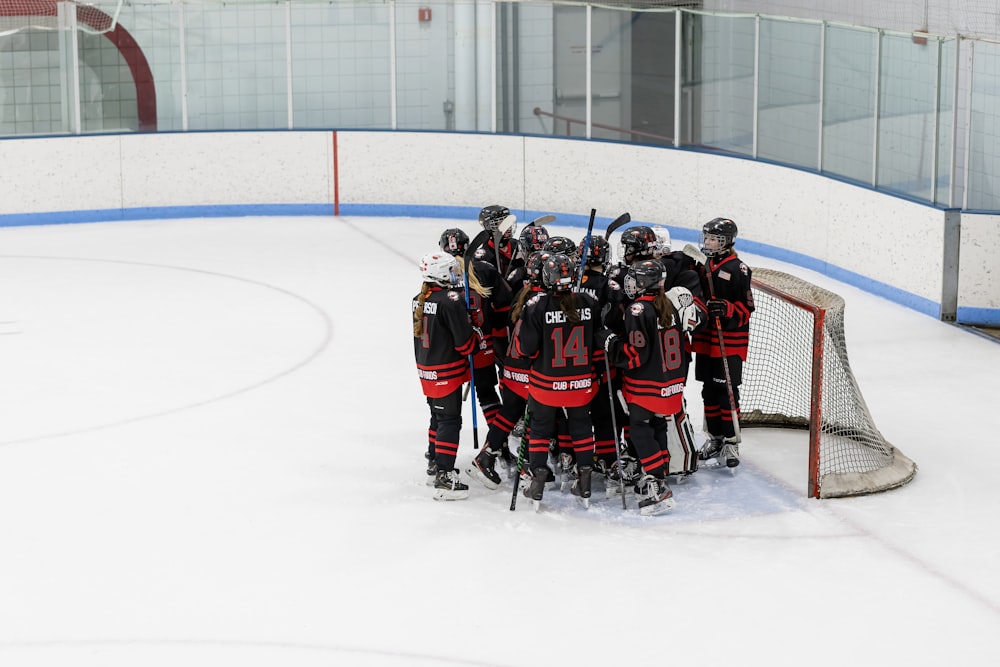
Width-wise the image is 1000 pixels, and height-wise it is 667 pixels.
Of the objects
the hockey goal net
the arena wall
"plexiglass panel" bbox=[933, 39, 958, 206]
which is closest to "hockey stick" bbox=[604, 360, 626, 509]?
the hockey goal net

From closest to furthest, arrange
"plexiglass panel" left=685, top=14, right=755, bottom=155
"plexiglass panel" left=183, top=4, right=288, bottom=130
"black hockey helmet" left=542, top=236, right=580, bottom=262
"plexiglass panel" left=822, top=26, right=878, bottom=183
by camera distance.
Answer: "black hockey helmet" left=542, top=236, right=580, bottom=262 → "plexiglass panel" left=822, top=26, right=878, bottom=183 → "plexiglass panel" left=685, top=14, right=755, bottom=155 → "plexiglass panel" left=183, top=4, right=288, bottom=130

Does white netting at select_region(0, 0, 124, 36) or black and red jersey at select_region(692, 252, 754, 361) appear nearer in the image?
black and red jersey at select_region(692, 252, 754, 361)

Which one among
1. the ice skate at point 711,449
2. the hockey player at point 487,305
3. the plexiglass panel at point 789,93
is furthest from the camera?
the plexiglass panel at point 789,93

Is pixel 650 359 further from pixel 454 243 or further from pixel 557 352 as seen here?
pixel 454 243

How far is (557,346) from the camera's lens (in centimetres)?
571

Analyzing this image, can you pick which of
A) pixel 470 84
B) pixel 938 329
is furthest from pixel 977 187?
pixel 470 84

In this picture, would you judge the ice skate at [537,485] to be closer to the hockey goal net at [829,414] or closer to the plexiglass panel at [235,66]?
the hockey goal net at [829,414]

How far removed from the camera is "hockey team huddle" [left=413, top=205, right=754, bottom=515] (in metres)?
5.75

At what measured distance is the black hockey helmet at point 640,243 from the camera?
6.12m

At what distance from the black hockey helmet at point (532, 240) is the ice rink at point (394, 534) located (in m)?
1.06

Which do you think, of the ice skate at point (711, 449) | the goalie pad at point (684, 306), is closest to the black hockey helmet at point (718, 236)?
the goalie pad at point (684, 306)

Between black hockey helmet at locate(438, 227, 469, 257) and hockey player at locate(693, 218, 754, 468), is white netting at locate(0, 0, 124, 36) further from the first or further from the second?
hockey player at locate(693, 218, 754, 468)

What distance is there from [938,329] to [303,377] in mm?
4184

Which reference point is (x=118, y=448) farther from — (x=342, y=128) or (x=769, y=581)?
(x=342, y=128)
